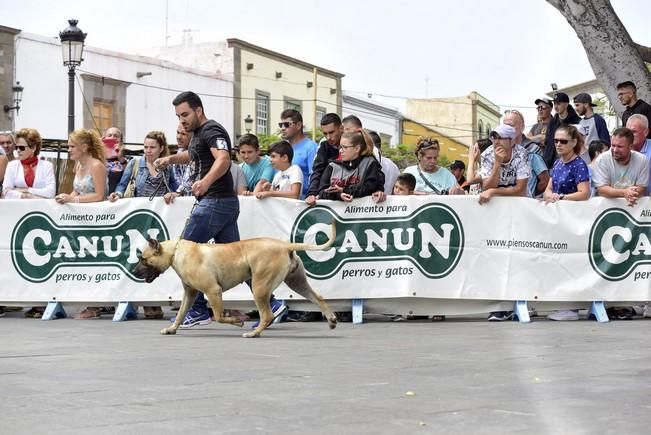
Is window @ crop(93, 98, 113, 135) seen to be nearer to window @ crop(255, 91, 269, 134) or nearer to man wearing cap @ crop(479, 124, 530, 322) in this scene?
window @ crop(255, 91, 269, 134)

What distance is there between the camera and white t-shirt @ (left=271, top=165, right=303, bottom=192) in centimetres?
1215

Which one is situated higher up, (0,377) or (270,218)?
(270,218)

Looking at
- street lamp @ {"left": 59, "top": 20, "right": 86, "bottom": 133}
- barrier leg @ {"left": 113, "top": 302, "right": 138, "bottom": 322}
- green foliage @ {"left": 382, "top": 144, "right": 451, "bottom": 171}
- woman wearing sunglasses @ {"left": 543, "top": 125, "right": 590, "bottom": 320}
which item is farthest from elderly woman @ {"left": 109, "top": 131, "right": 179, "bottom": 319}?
green foliage @ {"left": 382, "top": 144, "right": 451, "bottom": 171}

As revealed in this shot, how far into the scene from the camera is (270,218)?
470 inches

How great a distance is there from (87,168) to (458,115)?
76.5 metres

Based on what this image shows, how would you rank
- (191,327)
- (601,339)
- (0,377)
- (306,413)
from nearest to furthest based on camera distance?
(306,413) → (0,377) → (601,339) → (191,327)

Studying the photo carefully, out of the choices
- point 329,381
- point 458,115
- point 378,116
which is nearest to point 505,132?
point 329,381

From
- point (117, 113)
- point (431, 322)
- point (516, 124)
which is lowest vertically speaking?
point (431, 322)

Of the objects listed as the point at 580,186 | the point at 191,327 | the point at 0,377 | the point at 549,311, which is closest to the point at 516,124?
the point at 580,186

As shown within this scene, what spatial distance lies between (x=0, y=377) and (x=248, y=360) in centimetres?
173

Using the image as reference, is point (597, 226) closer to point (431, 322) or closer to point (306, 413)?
point (431, 322)

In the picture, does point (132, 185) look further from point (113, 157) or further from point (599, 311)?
point (599, 311)

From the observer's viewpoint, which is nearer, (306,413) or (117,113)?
(306,413)

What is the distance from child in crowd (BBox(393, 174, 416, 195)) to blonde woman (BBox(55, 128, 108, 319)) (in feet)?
10.2
